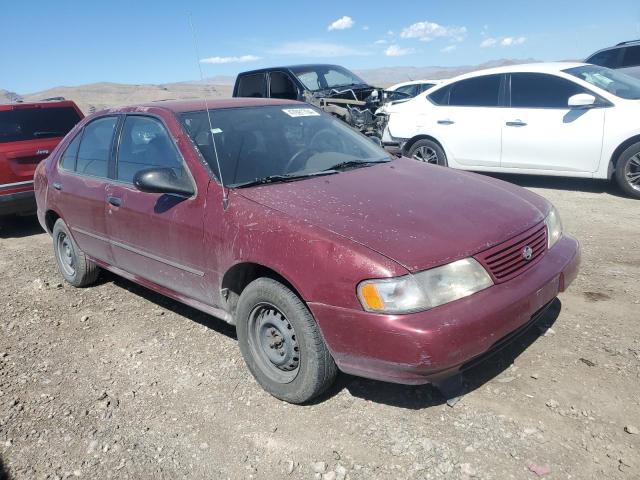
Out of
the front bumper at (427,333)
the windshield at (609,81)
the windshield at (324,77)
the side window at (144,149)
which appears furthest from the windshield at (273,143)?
the windshield at (324,77)

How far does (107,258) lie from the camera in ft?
14.0

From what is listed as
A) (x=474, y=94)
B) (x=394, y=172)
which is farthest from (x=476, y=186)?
(x=474, y=94)

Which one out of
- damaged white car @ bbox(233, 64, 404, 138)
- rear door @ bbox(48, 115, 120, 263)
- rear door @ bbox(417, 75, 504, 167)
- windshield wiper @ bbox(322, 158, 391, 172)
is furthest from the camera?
damaged white car @ bbox(233, 64, 404, 138)

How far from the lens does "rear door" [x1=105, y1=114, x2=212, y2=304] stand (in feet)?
10.8

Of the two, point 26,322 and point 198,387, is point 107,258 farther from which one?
point 198,387

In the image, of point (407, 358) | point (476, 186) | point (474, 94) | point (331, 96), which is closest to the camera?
point (407, 358)

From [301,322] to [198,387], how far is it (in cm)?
96

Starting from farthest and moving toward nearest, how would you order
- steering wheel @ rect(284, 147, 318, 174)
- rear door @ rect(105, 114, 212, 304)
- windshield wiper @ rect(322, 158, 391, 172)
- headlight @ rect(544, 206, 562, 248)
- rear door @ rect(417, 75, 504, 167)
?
rear door @ rect(417, 75, 504, 167) → windshield wiper @ rect(322, 158, 391, 172) → steering wheel @ rect(284, 147, 318, 174) → rear door @ rect(105, 114, 212, 304) → headlight @ rect(544, 206, 562, 248)

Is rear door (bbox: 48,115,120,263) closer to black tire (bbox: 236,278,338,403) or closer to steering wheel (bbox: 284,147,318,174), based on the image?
steering wheel (bbox: 284,147,318,174)

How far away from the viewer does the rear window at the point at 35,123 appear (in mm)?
7141

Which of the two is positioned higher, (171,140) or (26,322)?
(171,140)

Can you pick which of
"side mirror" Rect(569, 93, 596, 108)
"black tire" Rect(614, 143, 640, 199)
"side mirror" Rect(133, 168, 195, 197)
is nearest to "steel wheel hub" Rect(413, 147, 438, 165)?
"side mirror" Rect(569, 93, 596, 108)

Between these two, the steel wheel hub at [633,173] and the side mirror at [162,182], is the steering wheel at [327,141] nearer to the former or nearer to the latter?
→ the side mirror at [162,182]

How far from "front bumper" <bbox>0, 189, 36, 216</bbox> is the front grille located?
20.7 ft
